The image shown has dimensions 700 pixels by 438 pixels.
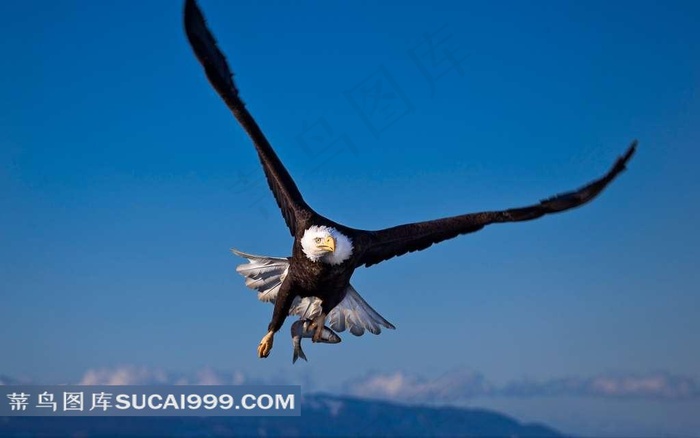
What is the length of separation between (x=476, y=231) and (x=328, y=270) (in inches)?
81.1

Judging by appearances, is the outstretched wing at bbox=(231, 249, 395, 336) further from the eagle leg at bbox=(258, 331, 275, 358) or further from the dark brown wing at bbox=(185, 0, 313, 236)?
the dark brown wing at bbox=(185, 0, 313, 236)

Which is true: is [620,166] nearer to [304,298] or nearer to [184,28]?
[304,298]

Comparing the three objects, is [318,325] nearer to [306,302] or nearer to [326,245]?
[306,302]

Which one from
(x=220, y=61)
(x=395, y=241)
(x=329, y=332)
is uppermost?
(x=220, y=61)

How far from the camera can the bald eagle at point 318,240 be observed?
1066 centimetres

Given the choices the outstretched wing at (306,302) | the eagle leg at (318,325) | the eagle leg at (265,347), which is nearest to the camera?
the eagle leg at (265,347)

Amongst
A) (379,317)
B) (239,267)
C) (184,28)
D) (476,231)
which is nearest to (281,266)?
(239,267)

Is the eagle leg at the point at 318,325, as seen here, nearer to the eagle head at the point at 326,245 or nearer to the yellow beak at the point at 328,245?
the eagle head at the point at 326,245

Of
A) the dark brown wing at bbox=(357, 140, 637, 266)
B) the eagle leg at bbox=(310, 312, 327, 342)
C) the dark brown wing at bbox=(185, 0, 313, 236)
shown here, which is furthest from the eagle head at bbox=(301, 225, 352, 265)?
the eagle leg at bbox=(310, 312, 327, 342)

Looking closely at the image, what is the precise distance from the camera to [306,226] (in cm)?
1095

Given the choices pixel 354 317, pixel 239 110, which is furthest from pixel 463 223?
pixel 239 110

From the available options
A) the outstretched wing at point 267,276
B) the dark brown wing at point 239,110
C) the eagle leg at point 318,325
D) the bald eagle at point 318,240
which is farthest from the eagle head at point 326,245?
the outstretched wing at point 267,276

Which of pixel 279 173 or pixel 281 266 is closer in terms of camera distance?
pixel 279 173

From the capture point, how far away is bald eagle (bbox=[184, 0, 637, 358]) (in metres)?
10.7
